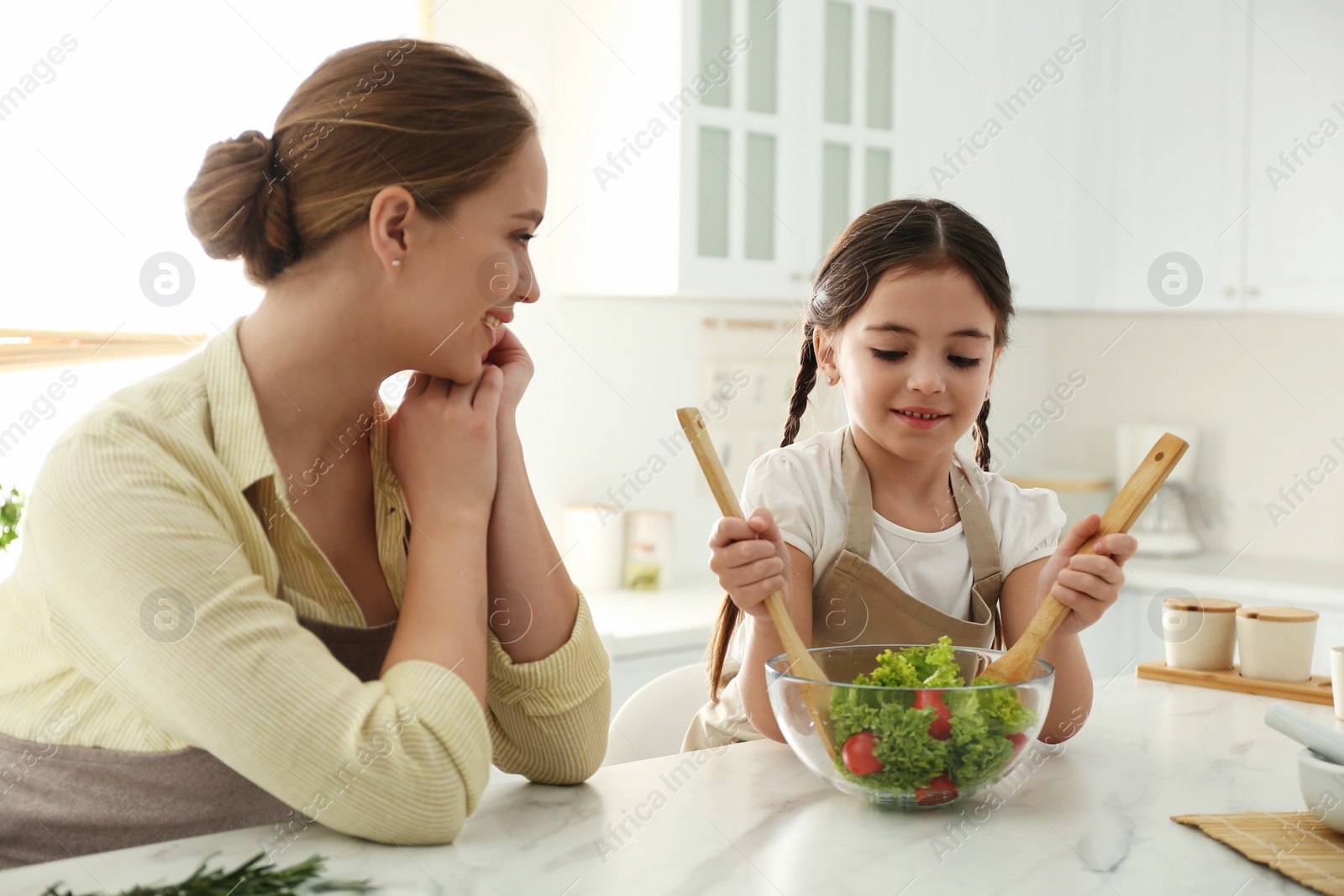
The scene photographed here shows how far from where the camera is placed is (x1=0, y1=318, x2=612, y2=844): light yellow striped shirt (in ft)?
2.62

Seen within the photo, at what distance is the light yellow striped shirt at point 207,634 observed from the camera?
0.80 metres

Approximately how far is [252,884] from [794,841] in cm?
35

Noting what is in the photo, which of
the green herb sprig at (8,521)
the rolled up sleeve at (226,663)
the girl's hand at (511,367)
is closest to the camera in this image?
the rolled up sleeve at (226,663)

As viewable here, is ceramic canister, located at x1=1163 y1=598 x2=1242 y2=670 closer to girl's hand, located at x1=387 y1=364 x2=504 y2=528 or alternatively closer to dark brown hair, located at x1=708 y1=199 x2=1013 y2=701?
dark brown hair, located at x1=708 y1=199 x2=1013 y2=701

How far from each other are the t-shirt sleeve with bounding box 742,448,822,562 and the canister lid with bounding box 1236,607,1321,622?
509 millimetres

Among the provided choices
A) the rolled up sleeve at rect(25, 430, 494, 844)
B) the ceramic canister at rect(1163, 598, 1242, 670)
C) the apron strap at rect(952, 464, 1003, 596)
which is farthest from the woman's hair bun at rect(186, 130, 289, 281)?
the ceramic canister at rect(1163, 598, 1242, 670)

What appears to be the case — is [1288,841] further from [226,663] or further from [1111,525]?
[226,663]

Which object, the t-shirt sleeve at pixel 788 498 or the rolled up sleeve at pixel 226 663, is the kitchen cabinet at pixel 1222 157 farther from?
the rolled up sleeve at pixel 226 663

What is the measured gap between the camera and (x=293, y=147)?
3.30 feet

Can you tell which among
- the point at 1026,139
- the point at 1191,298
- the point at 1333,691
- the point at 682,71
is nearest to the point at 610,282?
the point at 682,71

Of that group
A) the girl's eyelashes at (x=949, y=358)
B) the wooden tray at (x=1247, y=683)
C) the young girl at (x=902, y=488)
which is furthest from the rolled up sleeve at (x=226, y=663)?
the wooden tray at (x=1247, y=683)

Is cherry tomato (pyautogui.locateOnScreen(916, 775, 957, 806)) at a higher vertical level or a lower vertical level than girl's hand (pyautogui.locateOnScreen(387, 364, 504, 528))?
lower

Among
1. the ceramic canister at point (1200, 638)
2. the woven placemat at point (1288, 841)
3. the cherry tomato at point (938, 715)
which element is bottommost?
the ceramic canister at point (1200, 638)

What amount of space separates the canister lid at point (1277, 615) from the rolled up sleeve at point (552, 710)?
0.77 m
